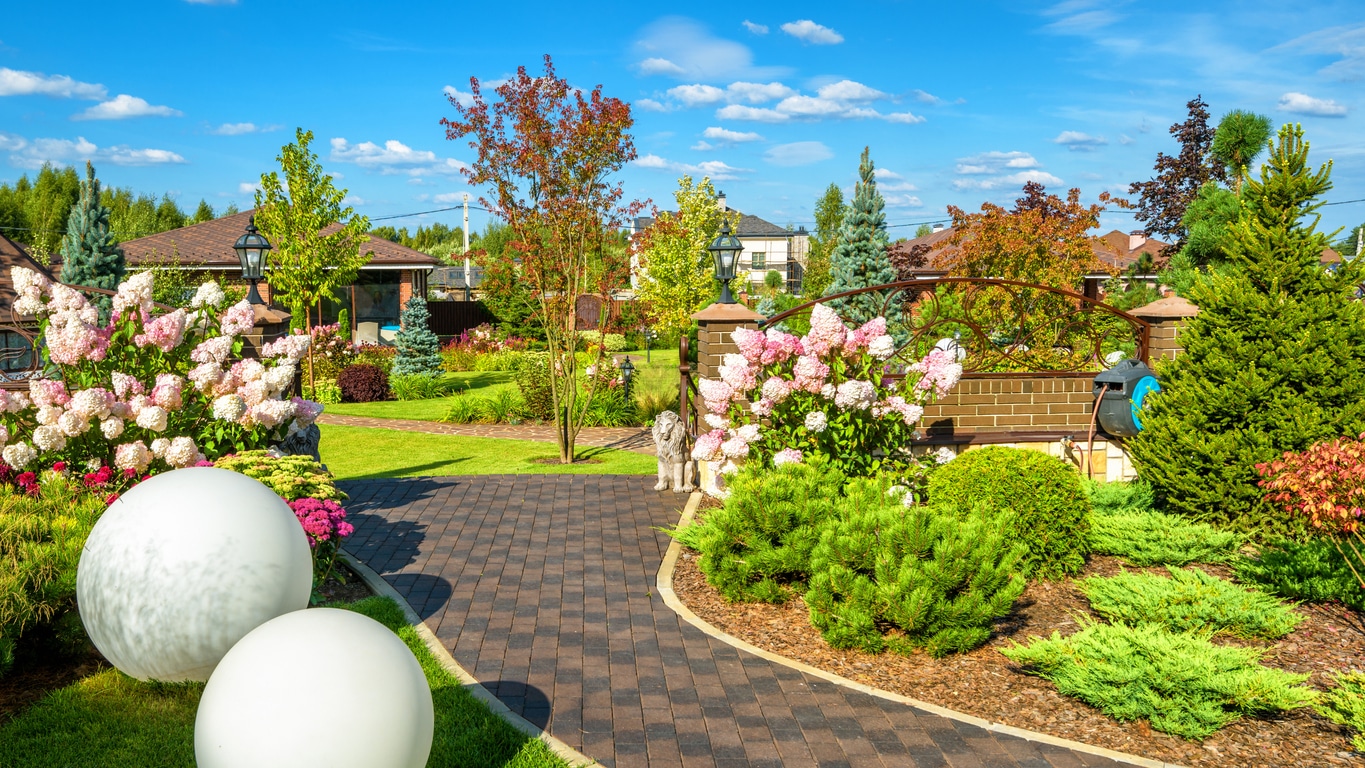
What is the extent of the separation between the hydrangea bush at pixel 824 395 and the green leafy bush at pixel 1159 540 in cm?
179

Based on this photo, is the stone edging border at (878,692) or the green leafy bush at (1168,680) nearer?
the stone edging border at (878,692)

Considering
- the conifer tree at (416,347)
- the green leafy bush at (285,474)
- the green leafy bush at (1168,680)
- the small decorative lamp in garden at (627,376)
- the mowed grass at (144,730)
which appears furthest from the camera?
Answer: the conifer tree at (416,347)

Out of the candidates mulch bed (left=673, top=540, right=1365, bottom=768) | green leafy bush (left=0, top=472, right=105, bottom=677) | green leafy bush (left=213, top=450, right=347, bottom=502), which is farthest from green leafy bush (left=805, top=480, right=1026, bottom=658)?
green leafy bush (left=0, top=472, right=105, bottom=677)

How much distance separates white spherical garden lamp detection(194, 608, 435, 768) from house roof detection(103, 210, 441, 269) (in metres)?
30.8

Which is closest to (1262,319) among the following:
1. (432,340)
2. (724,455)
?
(724,455)

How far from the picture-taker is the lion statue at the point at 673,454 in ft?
36.3

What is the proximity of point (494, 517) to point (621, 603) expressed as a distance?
321cm

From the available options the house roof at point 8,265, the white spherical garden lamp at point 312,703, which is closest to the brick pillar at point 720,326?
the white spherical garden lamp at point 312,703

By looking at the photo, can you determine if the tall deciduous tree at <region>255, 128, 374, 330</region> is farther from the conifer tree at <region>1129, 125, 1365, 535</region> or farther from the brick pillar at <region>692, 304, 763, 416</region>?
the conifer tree at <region>1129, 125, 1365, 535</region>

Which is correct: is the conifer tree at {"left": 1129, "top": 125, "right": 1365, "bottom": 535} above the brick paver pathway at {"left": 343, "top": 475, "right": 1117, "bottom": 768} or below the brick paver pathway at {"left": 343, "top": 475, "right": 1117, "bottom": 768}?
above

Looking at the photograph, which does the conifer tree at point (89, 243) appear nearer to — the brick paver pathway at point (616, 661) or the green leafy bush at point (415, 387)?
the green leafy bush at point (415, 387)

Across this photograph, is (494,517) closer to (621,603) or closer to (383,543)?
(383,543)

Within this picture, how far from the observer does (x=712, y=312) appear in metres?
10.4

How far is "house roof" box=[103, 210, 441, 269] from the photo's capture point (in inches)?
1282
